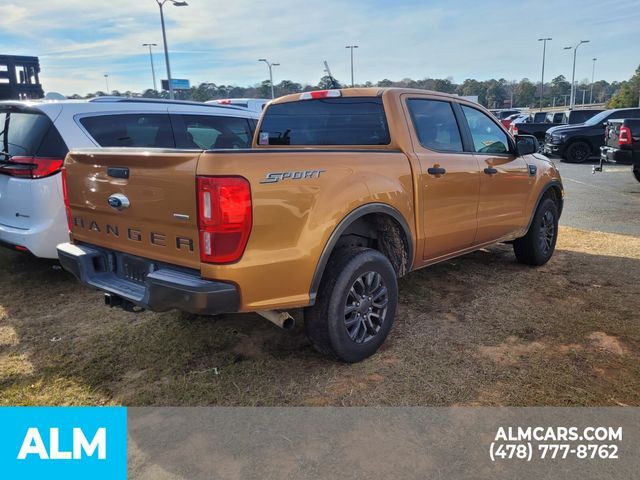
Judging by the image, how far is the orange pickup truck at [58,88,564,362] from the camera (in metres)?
2.75

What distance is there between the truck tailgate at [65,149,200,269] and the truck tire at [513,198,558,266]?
397 cm

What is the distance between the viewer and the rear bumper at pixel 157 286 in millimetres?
2738

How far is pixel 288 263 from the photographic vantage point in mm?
2953

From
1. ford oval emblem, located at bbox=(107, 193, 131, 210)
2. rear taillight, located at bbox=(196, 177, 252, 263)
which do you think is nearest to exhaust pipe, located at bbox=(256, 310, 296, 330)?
rear taillight, located at bbox=(196, 177, 252, 263)

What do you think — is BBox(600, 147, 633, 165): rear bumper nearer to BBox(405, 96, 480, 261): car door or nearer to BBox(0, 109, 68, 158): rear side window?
BBox(405, 96, 480, 261): car door

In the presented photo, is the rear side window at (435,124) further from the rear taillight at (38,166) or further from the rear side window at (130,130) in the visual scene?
the rear taillight at (38,166)

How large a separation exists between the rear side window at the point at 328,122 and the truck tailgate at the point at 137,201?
169 centimetres

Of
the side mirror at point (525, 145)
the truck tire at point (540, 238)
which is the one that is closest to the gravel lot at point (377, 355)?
the truck tire at point (540, 238)

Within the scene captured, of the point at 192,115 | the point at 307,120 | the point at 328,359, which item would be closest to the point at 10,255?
the point at 192,115

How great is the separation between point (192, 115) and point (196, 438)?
3.93 metres

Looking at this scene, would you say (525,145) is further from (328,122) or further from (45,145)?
(45,145)

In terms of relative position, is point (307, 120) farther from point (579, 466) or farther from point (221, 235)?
point (579, 466)

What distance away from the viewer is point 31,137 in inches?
179

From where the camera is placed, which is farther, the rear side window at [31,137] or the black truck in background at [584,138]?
the black truck in background at [584,138]
